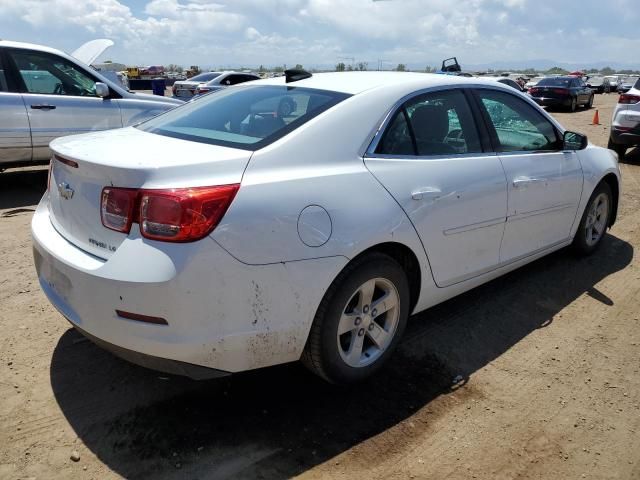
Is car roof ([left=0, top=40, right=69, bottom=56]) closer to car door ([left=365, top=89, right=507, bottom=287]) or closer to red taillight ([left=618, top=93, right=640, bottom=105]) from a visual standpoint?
car door ([left=365, top=89, right=507, bottom=287])

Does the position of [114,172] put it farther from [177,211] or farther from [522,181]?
[522,181]

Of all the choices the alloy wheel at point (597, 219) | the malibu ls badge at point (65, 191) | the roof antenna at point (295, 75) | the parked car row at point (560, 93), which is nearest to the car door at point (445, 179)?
the roof antenna at point (295, 75)

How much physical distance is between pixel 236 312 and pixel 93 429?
0.97 metres

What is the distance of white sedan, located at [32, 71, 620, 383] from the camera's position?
2268 mm

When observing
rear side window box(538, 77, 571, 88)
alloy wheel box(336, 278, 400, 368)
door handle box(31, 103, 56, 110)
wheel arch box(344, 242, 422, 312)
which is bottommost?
alloy wheel box(336, 278, 400, 368)

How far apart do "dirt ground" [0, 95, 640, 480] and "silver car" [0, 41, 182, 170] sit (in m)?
3.35

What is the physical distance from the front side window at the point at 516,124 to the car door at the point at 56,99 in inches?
202

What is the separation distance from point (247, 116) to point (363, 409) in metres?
Result: 1.70

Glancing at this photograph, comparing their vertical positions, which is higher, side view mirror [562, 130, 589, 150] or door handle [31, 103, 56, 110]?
side view mirror [562, 130, 589, 150]

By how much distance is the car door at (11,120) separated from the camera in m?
6.32

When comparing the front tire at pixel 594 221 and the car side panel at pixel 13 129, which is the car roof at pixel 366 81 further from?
the car side panel at pixel 13 129

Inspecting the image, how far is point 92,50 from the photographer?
1045 cm

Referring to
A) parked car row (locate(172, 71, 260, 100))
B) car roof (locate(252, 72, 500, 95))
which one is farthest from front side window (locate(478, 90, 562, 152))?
parked car row (locate(172, 71, 260, 100))

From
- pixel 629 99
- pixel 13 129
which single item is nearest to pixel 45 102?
pixel 13 129
